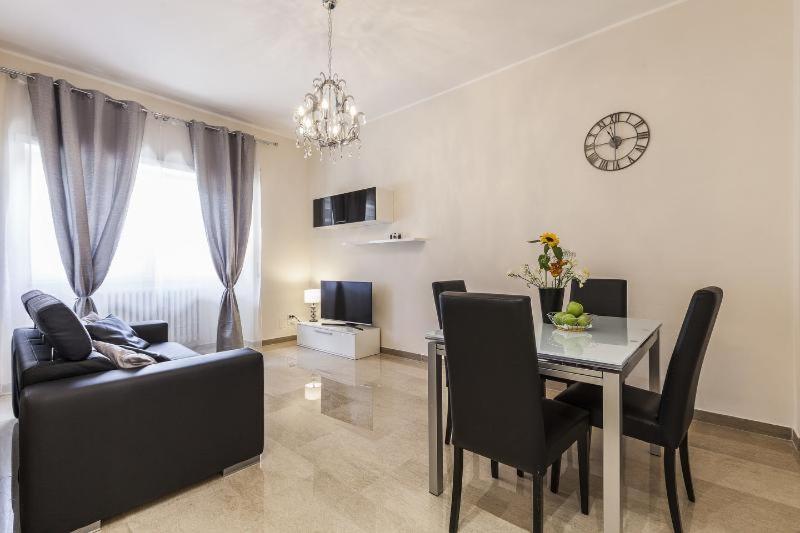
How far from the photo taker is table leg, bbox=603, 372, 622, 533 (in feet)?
4.67

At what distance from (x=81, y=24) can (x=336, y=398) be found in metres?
3.65

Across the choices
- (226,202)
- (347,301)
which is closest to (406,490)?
(347,301)

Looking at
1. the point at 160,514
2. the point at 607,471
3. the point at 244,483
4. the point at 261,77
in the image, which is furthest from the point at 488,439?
the point at 261,77

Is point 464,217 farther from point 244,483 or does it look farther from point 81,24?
point 81,24

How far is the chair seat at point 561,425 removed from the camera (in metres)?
1.50

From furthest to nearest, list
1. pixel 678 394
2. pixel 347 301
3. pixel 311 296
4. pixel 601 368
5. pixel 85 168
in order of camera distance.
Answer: pixel 311 296, pixel 347 301, pixel 85 168, pixel 678 394, pixel 601 368

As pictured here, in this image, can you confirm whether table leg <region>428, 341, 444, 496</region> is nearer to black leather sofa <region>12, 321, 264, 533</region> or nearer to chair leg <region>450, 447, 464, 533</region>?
chair leg <region>450, 447, 464, 533</region>

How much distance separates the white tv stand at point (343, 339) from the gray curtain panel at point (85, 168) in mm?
2375

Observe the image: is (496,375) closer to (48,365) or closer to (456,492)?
(456,492)

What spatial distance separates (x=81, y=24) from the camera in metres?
3.02

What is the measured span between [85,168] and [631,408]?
16.0ft

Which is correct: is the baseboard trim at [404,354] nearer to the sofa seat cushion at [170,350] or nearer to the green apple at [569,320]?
the sofa seat cushion at [170,350]

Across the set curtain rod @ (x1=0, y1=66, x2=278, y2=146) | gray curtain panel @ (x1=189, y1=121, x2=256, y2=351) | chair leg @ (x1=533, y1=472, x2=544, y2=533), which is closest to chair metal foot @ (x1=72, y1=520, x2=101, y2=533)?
chair leg @ (x1=533, y1=472, x2=544, y2=533)

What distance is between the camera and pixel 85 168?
372cm
